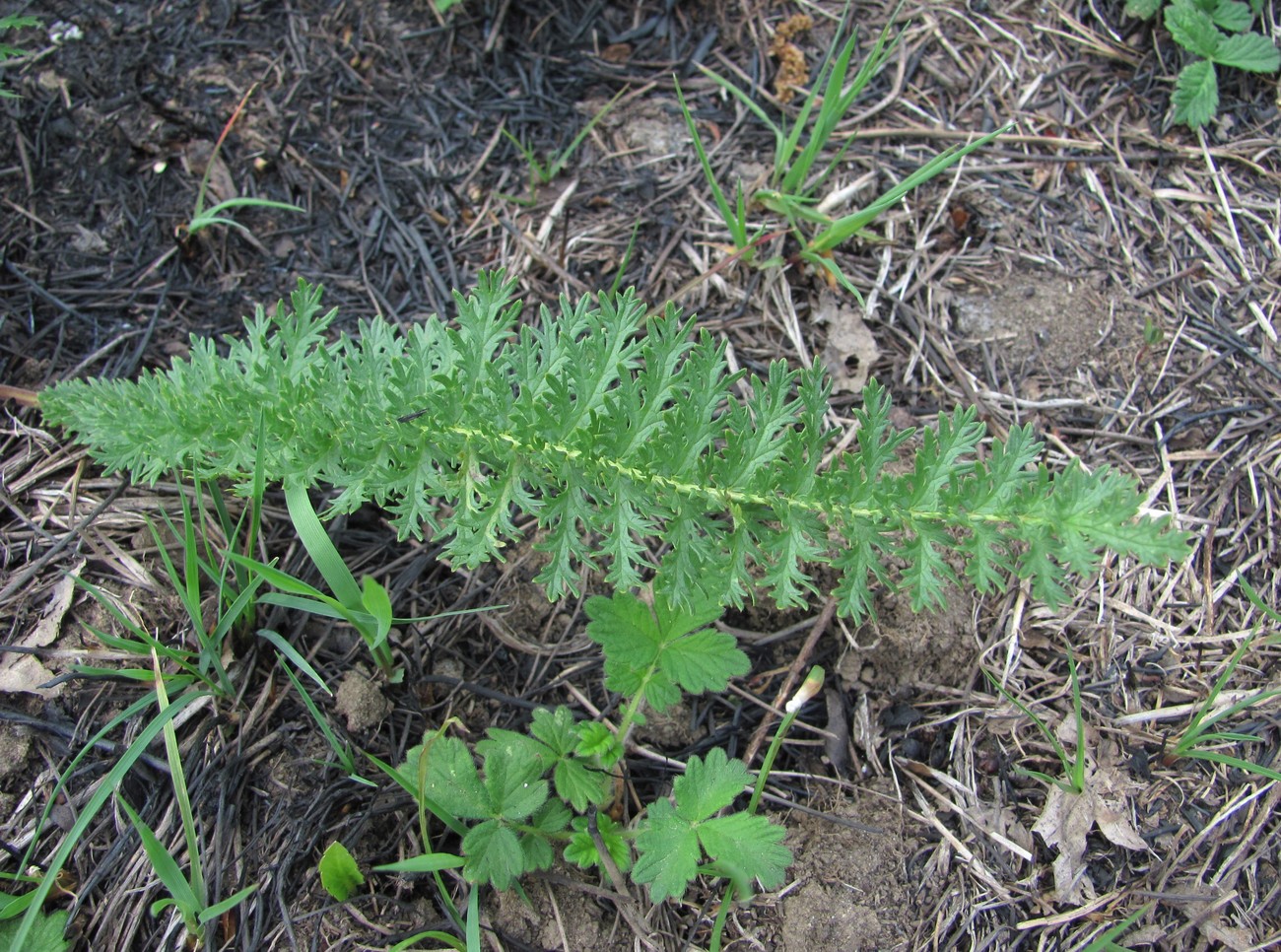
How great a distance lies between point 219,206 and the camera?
3.17 meters

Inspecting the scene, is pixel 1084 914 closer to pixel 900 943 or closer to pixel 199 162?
pixel 900 943

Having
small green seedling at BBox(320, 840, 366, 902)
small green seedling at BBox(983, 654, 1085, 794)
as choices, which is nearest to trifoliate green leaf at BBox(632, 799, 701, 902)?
small green seedling at BBox(320, 840, 366, 902)

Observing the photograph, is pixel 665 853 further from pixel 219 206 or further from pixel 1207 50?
pixel 1207 50

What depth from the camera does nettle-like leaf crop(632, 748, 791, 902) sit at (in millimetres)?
2096

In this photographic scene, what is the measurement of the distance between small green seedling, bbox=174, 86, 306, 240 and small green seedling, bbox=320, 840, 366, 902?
→ 2285mm

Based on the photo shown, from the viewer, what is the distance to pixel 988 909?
2.34 m

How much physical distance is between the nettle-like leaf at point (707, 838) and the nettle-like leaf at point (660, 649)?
0.67 ft

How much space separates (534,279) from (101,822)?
2255 mm

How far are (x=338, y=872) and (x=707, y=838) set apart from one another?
0.98 m

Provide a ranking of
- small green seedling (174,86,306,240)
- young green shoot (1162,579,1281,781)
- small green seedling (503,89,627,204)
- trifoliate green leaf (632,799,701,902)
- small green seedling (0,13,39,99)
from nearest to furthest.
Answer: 1. trifoliate green leaf (632,799,701,902)
2. young green shoot (1162,579,1281,781)
3. small green seedling (0,13,39,99)
4. small green seedling (174,86,306,240)
5. small green seedling (503,89,627,204)

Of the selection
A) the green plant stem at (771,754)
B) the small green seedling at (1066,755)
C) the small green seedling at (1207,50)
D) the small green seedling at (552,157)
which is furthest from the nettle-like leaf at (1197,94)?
the green plant stem at (771,754)

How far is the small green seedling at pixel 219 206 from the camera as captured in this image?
10.6 ft

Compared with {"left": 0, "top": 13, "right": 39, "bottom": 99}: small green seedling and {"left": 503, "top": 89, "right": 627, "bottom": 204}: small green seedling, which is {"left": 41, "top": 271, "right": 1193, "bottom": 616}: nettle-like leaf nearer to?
{"left": 503, "top": 89, "right": 627, "bottom": 204}: small green seedling

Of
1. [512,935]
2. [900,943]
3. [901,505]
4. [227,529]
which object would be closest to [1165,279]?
[901,505]
